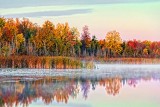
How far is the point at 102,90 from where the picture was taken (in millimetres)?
20094

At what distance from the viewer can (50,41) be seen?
5856cm

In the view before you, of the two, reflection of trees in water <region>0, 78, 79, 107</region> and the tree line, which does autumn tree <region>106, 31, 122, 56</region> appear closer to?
the tree line

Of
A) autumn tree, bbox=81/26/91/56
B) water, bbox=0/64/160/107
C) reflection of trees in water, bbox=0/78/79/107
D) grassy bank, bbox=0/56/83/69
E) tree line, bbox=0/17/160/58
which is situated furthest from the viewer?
autumn tree, bbox=81/26/91/56

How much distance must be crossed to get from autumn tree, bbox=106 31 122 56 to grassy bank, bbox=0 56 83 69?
4820 centimetres

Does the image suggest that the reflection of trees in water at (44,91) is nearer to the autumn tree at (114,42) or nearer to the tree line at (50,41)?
the tree line at (50,41)

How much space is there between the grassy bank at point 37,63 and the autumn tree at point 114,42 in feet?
158

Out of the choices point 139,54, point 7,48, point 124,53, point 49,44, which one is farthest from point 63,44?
point 139,54

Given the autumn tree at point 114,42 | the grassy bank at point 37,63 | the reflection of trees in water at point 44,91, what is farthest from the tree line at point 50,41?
the reflection of trees in water at point 44,91

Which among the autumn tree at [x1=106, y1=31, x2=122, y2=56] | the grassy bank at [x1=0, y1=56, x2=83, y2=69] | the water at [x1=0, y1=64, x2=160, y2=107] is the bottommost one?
the water at [x1=0, y1=64, x2=160, y2=107]

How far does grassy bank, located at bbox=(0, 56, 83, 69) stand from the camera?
1239 inches

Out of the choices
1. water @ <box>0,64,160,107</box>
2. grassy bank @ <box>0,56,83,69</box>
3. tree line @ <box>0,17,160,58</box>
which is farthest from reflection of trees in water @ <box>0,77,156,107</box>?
tree line @ <box>0,17,160,58</box>

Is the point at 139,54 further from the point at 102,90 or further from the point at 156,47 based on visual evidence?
the point at 102,90

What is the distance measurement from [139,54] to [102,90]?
78.2m

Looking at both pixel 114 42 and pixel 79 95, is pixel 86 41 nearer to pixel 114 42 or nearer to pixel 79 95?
pixel 114 42
